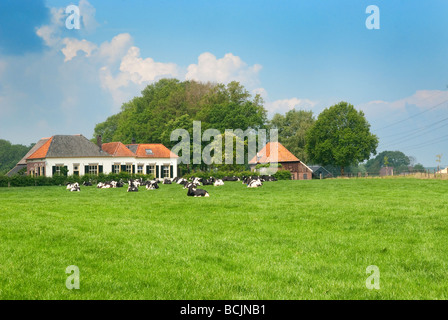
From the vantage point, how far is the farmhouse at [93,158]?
54.9m

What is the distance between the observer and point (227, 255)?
336 inches

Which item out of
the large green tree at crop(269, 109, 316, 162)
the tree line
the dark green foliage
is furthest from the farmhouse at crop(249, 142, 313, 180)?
the dark green foliage

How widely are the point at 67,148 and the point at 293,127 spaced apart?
167ft

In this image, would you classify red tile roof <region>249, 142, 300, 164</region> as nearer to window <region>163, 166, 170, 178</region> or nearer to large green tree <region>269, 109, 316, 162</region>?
large green tree <region>269, 109, 316, 162</region>

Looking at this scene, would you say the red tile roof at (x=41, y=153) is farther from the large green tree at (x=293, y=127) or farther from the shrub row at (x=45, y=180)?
the large green tree at (x=293, y=127)

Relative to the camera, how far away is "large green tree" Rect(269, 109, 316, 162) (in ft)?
290

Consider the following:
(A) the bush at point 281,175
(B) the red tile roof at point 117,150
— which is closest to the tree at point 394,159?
(A) the bush at point 281,175

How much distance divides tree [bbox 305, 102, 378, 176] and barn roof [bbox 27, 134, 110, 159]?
37.2 metres

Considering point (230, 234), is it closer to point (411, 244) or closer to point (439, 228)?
point (411, 244)

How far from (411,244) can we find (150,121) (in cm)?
6951

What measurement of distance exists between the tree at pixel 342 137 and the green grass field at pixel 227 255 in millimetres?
59898

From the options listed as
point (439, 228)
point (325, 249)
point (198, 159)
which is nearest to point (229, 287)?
point (325, 249)

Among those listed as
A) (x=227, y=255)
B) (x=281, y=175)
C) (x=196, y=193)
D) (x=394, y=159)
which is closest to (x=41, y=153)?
(x=281, y=175)
